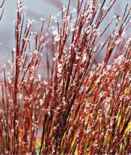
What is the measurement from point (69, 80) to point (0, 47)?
4.22ft

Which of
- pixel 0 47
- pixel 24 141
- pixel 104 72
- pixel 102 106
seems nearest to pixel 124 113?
pixel 102 106

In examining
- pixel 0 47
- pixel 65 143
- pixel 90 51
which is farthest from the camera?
pixel 0 47

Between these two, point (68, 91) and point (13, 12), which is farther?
point (13, 12)

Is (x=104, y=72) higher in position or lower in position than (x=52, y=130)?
higher

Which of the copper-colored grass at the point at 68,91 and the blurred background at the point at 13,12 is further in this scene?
the blurred background at the point at 13,12

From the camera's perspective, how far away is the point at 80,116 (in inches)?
63.6

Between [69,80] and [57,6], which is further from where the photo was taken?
[57,6]

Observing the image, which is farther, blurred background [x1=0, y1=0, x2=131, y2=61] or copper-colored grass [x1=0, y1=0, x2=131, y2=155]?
blurred background [x1=0, y1=0, x2=131, y2=61]

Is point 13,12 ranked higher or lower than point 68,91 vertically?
higher

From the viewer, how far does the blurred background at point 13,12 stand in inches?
109

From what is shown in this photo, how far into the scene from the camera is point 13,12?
282 centimetres

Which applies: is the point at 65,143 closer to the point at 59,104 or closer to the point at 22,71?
the point at 59,104

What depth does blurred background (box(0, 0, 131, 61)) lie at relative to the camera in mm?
2781

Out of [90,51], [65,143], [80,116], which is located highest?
[90,51]
